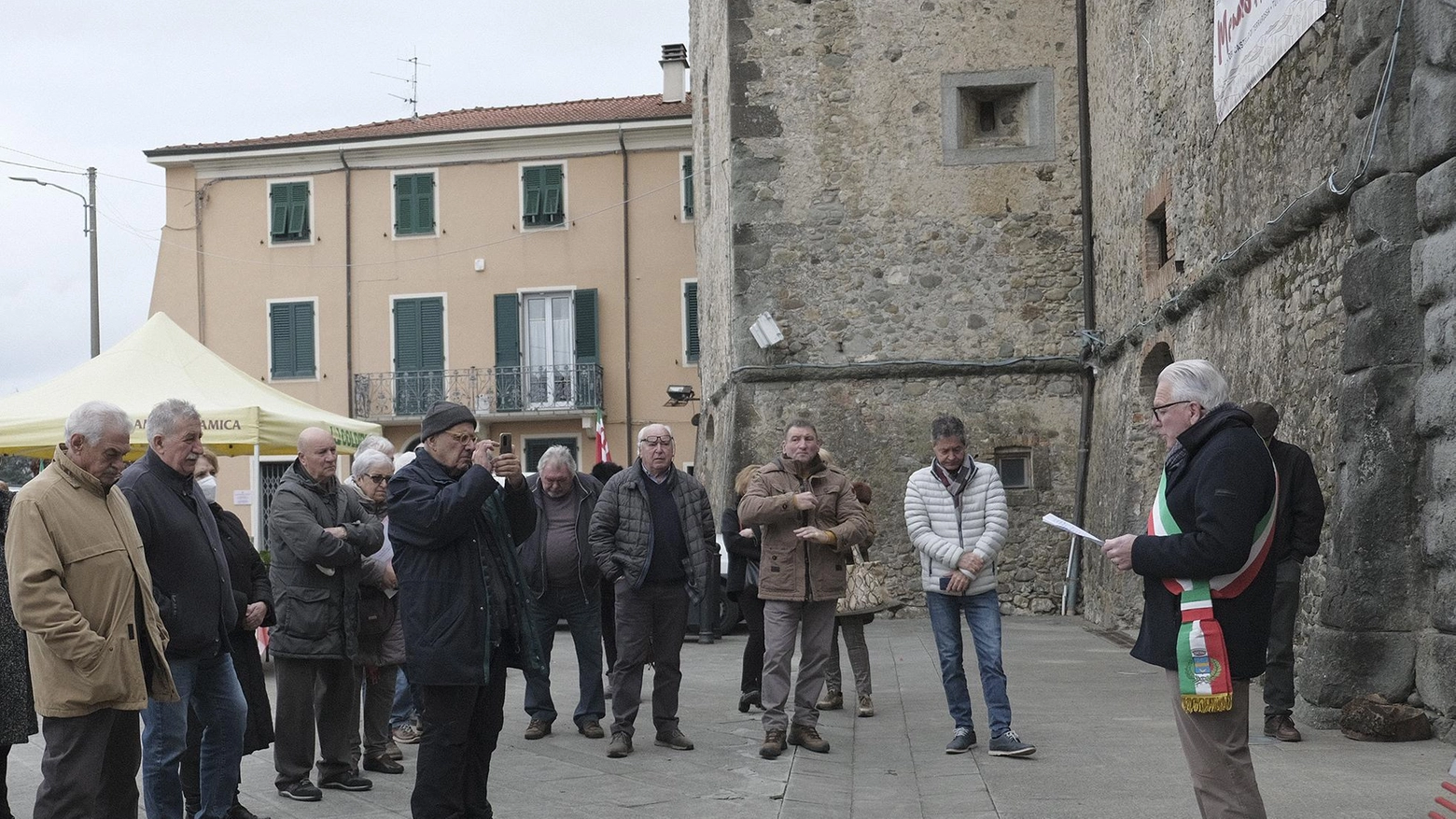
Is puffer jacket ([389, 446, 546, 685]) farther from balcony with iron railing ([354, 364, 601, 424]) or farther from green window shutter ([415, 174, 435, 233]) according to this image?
green window shutter ([415, 174, 435, 233])

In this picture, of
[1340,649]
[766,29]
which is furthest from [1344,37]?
[766,29]

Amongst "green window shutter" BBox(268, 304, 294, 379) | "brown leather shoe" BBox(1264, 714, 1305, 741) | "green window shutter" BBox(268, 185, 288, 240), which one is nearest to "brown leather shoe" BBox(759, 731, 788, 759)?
"brown leather shoe" BBox(1264, 714, 1305, 741)

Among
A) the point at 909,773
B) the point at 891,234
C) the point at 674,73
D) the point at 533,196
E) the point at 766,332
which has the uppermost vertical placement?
the point at 674,73

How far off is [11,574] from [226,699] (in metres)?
1.21

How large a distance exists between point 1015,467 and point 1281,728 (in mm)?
8867

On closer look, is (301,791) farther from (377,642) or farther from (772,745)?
(772,745)

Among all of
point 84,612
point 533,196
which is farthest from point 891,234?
point 533,196

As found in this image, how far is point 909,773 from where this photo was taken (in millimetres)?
6660

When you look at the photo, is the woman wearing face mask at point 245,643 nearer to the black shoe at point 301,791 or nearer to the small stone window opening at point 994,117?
the black shoe at point 301,791

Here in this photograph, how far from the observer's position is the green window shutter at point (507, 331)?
26234mm

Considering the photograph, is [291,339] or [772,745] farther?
[291,339]

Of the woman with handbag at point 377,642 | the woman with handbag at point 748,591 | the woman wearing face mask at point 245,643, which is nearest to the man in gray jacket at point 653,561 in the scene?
the woman with handbag at point 748,591

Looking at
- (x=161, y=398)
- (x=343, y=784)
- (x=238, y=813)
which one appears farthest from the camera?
(x=161, y=398)

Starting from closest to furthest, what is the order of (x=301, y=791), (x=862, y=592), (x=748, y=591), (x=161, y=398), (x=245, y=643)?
(x=245, y=643) → (x=301, y=791) → (x=862, y=592) → (x=748, y=591) → (x=161, y=398)
